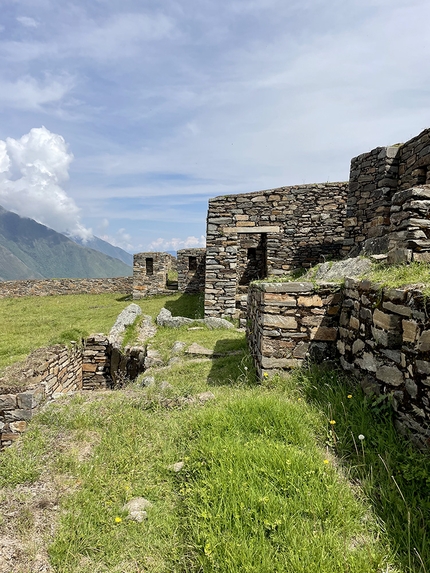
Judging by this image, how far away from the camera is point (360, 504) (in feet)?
8.61

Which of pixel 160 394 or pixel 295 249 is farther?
pixel 295 249

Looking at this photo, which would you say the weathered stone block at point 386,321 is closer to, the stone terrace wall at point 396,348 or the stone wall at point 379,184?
the stone terrace wall at point 396,348

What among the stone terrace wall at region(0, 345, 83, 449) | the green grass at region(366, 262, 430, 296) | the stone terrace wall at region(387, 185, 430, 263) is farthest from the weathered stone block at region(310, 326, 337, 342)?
the stone terrace wall at region(0, 345, 83, 449)

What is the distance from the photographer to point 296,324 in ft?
17.0

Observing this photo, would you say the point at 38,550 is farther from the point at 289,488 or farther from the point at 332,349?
the point at 332,349

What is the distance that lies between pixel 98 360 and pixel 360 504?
33.7ft

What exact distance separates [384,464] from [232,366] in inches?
162

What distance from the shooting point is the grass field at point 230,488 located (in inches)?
90.4

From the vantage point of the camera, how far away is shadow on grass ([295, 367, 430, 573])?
2295 millimetres

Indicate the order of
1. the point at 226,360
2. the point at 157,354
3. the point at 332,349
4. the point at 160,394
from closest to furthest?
the point at 332,349 < the point at 160,394 < the point at 226,360 < the point at 157,354

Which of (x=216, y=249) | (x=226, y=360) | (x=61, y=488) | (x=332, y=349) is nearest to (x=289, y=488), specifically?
(x=61, y=488)

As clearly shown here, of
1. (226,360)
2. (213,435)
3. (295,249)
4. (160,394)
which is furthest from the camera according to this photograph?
(295,249)

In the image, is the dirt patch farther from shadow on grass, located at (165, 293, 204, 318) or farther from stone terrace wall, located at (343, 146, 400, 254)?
shadow on grass, located at (165, 293, 204, 318)

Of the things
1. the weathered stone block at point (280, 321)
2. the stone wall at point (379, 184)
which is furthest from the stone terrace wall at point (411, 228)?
the stone wall at point (379, 184)
